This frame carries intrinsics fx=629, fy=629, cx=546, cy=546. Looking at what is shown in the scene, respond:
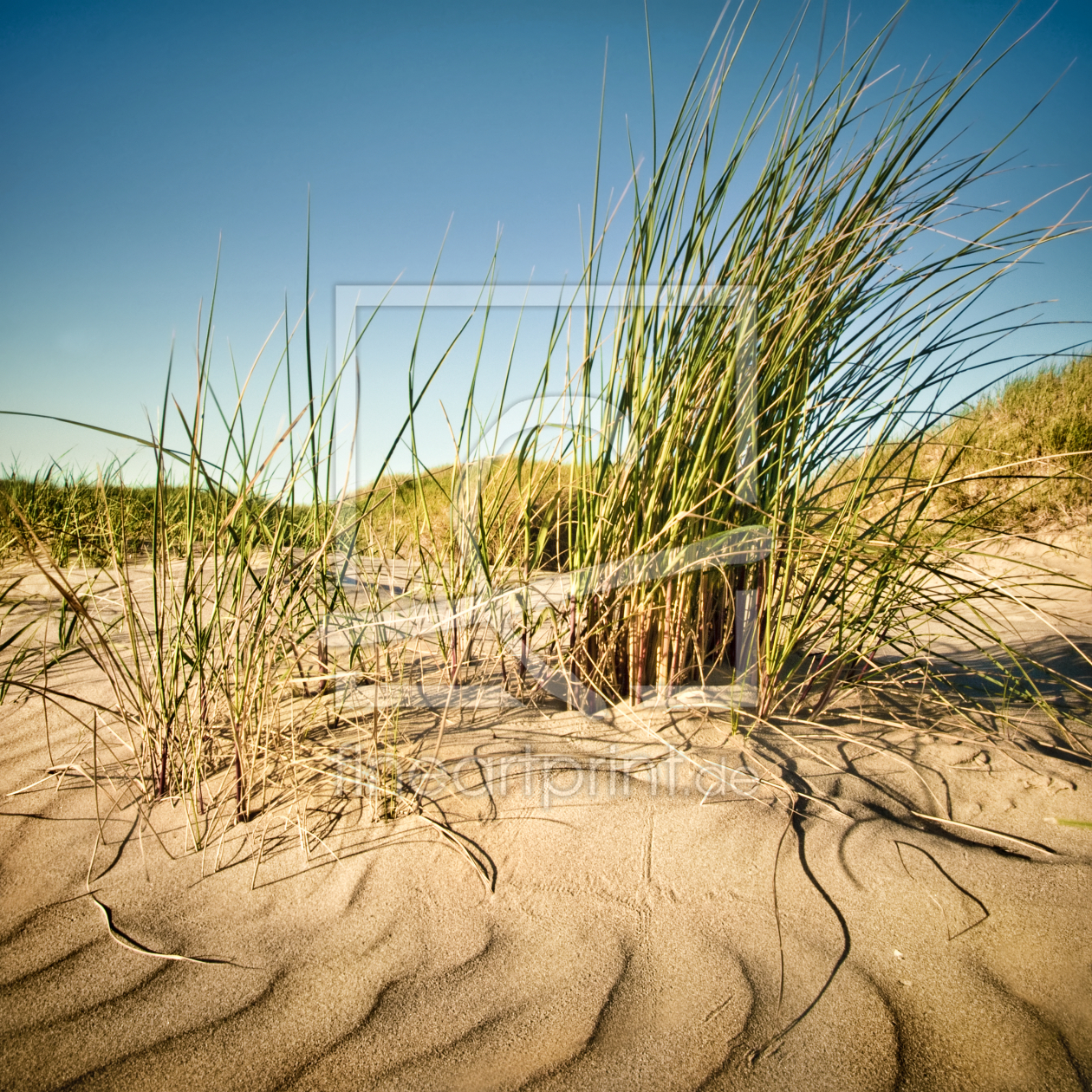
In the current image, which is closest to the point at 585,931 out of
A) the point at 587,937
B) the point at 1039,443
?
the point at 587,937

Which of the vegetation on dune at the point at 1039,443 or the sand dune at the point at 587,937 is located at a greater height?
the vegetation on dune at the point at 1039,443

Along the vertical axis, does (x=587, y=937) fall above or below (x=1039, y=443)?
below

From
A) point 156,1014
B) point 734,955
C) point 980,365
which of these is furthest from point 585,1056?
point 980,365

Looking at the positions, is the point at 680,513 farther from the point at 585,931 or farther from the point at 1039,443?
the point at 1039,443

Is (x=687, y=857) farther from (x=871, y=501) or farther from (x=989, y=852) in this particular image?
(x=871, y=501)

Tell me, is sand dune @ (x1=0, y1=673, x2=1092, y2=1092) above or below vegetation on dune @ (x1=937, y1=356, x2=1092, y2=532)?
below

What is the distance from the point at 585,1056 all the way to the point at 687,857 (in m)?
0.33

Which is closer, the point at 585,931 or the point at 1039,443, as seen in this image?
the point at 585,931

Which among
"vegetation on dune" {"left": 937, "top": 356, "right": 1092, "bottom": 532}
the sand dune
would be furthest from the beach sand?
"vegetation on dune" {"left": 937, "top": 356, "right": 1092, "bottom": 532}

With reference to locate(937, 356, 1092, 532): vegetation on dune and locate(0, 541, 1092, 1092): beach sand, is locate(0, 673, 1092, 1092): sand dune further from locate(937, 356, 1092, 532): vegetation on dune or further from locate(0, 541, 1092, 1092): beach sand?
locate(937, 356, 1092, 532): vegetation on dune

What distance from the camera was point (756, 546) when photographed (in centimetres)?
131

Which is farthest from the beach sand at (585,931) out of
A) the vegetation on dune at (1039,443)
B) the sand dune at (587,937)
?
the vegetation on dune at (1039,443)

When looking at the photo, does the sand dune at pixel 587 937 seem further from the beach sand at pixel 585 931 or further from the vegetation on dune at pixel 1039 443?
the vegetation on dune at pixel 1039 443

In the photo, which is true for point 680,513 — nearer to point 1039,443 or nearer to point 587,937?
point 587,937
